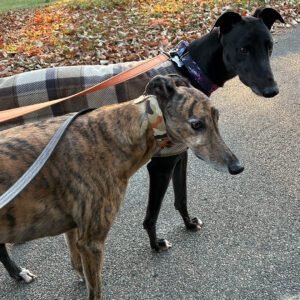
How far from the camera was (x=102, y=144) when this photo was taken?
2609 millimetres

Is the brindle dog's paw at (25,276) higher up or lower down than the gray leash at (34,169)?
lower down

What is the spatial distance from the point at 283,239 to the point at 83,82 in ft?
7.00

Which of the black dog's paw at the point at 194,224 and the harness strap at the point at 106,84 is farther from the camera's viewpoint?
the black dog's paw at the point at 194,224

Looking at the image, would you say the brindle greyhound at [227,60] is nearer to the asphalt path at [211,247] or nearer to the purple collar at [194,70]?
the purple collar at [194,70]

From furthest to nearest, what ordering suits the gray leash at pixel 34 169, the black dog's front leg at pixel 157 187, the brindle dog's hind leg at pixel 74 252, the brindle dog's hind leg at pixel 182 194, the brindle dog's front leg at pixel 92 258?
the brindle dog's hind leg at pixel 182 194, the black dog's front leg at pixel 157 187, the brindle dog's hind leg at pixel 74 252, the brindle dog's front leg at pixel 92 258, the gray leash at pixel 34 169

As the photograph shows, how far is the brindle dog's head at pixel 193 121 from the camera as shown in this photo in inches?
101

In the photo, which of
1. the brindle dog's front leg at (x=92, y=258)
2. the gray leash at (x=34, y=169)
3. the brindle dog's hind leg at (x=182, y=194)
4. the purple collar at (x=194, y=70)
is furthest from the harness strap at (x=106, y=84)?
the brindle dog's front leg at (x=92, y=258)

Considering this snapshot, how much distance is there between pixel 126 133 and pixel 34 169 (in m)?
0.63

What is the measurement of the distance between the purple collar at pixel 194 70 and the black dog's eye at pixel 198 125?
0.94 metres

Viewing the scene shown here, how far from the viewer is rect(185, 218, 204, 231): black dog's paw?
3.77m

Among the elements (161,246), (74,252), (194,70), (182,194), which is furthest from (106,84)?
(161,246)

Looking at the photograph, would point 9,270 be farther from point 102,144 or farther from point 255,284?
point 255,284

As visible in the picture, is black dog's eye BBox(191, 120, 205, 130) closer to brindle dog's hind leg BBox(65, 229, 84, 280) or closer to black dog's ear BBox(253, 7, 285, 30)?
brindle dog's hind leg BBox(65, 229, 84, 280)

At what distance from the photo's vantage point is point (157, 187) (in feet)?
11.0
